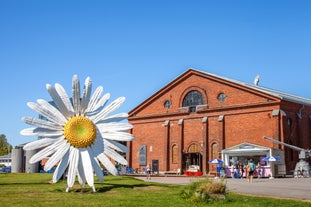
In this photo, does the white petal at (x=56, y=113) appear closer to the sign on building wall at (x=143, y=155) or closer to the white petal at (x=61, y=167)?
the white petal at (x=61, y=167)

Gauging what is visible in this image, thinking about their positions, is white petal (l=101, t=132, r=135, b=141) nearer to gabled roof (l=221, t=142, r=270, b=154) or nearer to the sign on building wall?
gabled roof (l=221, t=142, r=270, b=154)

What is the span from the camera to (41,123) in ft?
38.1

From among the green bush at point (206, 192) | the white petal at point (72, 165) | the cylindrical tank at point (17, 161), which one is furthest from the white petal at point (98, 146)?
the cylindrical tank at point (17, 161)

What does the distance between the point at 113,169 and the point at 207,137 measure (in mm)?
28968

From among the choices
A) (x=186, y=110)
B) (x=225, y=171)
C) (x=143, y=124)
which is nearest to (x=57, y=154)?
(x=225, y=171)

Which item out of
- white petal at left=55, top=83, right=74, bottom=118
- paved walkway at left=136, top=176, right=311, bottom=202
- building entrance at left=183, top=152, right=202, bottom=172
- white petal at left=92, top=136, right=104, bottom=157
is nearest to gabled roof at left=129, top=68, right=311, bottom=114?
building entrance at left=183, top=152, right=202, bottom=172

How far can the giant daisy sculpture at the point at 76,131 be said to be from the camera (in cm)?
1162

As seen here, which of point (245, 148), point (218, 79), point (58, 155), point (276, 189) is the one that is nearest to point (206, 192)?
point (58, 155)

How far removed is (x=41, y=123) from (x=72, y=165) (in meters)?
1.53

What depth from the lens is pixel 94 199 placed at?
35.8 feet

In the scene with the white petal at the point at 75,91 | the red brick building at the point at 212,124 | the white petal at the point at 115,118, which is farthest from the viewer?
the red brick building at the point at 212,124

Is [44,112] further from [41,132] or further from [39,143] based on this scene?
[39,143]

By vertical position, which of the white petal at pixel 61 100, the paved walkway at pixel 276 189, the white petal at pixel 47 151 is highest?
the white petal at pixel 61 100

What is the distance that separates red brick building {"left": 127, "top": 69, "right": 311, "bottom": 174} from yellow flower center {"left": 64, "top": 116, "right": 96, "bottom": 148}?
24.6 metres
